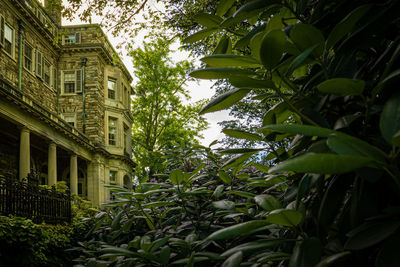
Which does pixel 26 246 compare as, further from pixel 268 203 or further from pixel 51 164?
pixel 51 164

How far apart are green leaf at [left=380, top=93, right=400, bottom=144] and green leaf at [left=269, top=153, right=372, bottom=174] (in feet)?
0.27

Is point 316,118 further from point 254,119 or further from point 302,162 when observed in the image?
point 254,119

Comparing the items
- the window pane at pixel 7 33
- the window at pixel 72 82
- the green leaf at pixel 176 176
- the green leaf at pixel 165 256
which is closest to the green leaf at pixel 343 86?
the green leaf at pixel 165 256

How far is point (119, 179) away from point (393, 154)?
2443 cm

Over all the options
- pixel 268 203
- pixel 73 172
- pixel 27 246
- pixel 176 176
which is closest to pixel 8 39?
pixel 73 172

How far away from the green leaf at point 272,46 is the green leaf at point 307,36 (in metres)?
0.03

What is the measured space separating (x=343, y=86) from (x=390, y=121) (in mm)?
135

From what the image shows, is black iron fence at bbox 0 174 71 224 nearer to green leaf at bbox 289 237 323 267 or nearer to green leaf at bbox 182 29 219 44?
green leaf at bbox 182 29 219 44

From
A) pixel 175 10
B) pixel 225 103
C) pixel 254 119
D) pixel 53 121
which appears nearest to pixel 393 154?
pixel 225 103

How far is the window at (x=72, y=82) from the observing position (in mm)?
22328

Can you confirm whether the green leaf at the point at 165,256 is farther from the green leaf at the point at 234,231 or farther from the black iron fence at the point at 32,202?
the black iron fence at the point at 32,202

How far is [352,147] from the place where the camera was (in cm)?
45

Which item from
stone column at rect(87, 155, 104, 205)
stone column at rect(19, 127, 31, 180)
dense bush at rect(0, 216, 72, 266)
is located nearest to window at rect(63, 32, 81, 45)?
stone column at rect(87, 155, 104, 205)

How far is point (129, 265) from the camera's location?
1.20m
